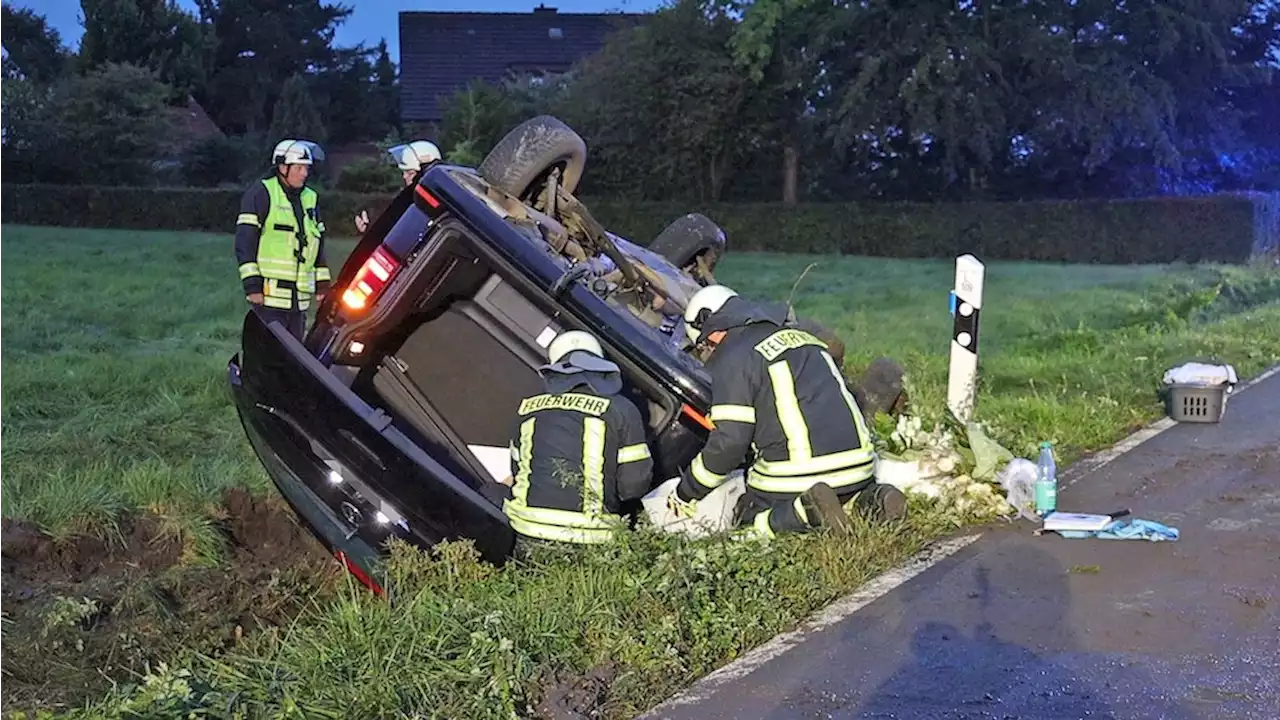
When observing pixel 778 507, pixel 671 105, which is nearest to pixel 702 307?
pixel 778 507

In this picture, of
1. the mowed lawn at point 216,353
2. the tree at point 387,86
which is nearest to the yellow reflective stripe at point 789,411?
the mowed lawn at point 216,353

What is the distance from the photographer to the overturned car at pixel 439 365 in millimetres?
4785

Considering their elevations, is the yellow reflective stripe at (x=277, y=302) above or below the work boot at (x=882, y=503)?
above

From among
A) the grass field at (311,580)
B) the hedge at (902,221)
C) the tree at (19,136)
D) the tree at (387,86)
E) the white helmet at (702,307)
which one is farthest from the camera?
the tree at (387,86)

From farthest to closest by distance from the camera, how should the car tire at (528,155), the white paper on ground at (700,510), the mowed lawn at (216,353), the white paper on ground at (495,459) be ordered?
the mowed lawn at (216,353) < the car tire at (528,155) < the white paper on ground at (495,459) < the white paper on ground at (700,510)

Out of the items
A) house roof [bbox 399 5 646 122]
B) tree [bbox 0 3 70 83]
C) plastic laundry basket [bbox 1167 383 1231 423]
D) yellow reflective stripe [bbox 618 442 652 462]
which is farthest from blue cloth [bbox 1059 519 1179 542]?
tree [bbox 0 3 70 83]

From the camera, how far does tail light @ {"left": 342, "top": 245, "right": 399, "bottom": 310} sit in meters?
5.21

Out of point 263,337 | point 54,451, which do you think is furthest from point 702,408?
point 54,451

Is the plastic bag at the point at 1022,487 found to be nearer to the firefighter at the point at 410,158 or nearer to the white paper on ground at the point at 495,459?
the white paper on ground at the point at 495,459

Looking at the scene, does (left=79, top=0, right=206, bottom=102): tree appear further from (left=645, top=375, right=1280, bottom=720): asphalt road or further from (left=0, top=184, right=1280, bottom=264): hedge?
(left=645, top=375, right=1280, bottom=720): asphalt road

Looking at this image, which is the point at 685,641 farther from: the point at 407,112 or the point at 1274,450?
the point at 407,112

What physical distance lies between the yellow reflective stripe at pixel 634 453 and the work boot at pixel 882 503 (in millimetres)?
844

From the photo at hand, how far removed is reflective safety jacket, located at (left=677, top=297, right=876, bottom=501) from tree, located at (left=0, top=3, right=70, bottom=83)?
44.8 m

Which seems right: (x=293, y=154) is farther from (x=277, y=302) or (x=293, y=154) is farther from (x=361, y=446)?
(x=361, y=446)
